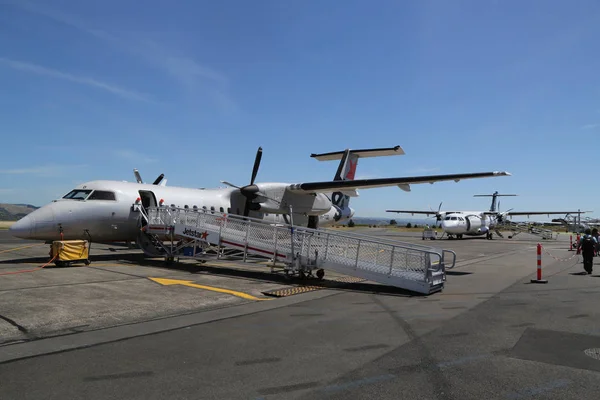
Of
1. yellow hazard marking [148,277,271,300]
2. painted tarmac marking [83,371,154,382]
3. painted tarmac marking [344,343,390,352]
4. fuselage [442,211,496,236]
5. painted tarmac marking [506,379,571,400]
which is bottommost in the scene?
yellow hazard marking [148,277,271,300]

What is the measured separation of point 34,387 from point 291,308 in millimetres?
5334

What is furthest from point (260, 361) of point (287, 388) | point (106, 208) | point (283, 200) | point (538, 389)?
point (283, 200)

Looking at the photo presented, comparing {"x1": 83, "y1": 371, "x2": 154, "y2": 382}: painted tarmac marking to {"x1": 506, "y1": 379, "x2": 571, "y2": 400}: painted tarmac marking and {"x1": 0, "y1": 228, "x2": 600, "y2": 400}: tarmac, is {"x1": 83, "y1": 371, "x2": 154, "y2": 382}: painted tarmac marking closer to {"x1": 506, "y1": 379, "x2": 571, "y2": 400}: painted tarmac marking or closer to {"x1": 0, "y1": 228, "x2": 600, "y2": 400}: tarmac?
{"x1": 0, "y1": 228, "x2": 600, "y2": 400}: tarmac

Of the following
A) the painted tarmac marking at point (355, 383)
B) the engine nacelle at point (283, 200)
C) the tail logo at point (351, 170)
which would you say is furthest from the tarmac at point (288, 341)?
the tail logo at point (351, 170)

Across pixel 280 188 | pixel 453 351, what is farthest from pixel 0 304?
pixel 280 188

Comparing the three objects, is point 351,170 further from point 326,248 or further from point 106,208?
point 106,208

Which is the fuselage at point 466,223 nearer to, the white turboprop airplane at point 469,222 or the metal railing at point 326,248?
the white turboprop airplane at point 469,222

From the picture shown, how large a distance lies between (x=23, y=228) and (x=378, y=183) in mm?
13499

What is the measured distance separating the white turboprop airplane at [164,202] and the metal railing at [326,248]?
1233 mm

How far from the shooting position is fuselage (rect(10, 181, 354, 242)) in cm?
1455

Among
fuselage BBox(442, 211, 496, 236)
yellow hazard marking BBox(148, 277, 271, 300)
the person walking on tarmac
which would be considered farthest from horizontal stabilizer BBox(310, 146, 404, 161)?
fuselage BBox(442, 211, 496, 236)

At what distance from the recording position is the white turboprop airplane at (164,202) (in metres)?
14.9

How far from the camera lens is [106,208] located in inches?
633

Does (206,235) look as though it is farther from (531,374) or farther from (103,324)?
(531,374)
